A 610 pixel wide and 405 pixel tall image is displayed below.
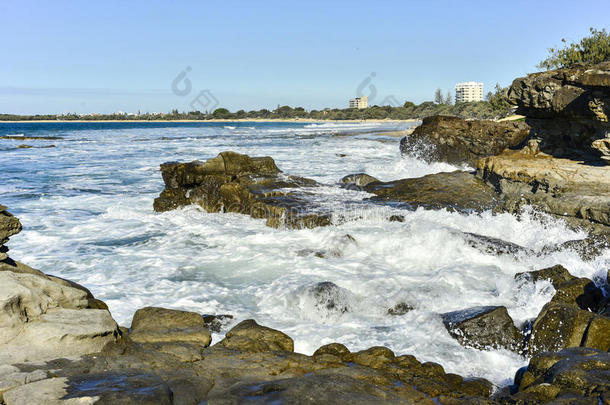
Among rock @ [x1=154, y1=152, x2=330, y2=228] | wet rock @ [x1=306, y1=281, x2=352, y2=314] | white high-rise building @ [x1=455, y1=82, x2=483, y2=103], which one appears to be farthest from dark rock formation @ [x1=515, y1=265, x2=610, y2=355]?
white high-rise building @ [x1=455, y1=82, x2=483, y2=103]

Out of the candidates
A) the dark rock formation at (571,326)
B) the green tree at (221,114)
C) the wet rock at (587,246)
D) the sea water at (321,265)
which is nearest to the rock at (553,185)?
the sea water at (321,265)

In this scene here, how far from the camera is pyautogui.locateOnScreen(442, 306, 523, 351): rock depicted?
586 centimetres

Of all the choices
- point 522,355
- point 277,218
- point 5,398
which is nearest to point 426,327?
point 522,355

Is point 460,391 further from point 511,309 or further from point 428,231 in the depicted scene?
point 428,231

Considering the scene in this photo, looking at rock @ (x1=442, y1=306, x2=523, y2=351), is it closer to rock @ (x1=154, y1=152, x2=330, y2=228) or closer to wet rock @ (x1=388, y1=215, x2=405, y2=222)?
wet rock @ (x1=388, y1=215, x2=405, y2=222)

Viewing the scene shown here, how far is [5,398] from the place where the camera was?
3486 mm

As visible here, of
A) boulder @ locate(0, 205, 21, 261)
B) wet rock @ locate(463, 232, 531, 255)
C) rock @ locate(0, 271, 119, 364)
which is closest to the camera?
rock @ locate(0, 271, 119, 364)

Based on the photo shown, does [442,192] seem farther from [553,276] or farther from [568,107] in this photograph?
[553,276]

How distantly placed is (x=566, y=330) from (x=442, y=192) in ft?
29.9

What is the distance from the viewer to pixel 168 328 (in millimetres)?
5773

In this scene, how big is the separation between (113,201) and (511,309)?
44.5 ft

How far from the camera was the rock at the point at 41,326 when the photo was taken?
4.37 m

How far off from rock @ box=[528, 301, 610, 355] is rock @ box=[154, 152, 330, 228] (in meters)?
7.34

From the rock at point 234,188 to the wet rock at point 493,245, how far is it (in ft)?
13.5
